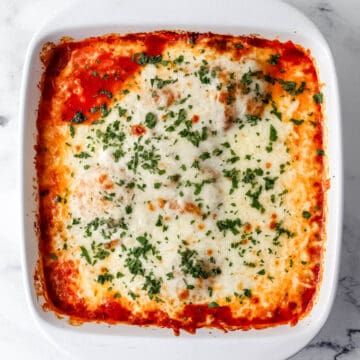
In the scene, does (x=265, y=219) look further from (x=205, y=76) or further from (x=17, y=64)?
(x=17, y=64)

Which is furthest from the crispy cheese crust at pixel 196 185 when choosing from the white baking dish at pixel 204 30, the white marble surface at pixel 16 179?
the white marble surface at pixel 16 179

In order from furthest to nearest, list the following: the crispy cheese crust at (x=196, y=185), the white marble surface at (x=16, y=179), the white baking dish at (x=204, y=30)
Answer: the white marble surface at (x=16, y=179), the crispy cheese crust at (x=196, y=185), the white baking dish at (x=204, y=30)

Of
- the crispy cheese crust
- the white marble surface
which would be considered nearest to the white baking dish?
the crispy cheese crust

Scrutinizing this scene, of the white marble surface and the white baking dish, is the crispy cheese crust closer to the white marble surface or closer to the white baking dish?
the white baking dish

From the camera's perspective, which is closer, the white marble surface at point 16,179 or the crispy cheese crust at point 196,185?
the crispy cheese crust at point 196,185

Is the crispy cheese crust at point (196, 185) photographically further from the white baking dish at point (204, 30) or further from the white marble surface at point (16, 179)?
the white marble surface at point (16, 179)

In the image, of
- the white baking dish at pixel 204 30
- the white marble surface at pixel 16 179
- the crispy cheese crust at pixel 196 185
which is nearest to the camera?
the white baking dish at pixel 204 30
